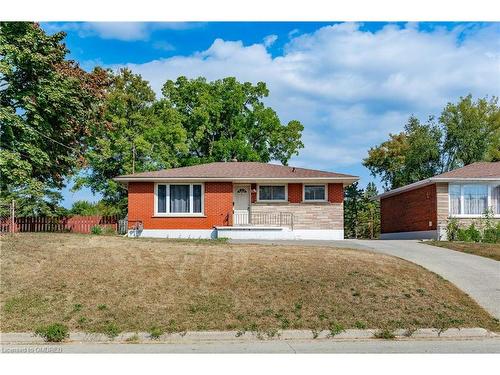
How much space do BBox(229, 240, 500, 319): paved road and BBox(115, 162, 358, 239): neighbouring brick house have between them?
5368 mm

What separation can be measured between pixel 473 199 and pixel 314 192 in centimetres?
788

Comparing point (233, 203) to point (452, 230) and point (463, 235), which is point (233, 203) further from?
point (463, 235)

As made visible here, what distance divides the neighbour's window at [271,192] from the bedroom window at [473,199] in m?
8.36

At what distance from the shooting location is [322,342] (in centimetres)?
1135

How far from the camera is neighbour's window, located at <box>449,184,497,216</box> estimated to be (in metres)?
28.7

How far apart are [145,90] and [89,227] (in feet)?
60.5

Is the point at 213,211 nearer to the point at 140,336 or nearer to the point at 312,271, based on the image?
the point at 312,271

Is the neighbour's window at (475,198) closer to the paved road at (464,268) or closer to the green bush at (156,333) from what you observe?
the paved road at (464,268)

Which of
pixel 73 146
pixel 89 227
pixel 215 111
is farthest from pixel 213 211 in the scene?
pixel 215 111

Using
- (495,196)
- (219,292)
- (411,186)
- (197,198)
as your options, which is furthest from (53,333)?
(411,186)

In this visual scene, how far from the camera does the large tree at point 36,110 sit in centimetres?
2758

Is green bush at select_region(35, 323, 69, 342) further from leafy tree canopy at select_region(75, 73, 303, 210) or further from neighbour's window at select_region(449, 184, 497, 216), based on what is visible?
leafy tree canopy at select_region(75, 73, 303, 210)

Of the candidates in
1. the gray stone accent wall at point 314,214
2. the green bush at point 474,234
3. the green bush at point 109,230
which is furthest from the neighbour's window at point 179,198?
the green bush at point 474,234

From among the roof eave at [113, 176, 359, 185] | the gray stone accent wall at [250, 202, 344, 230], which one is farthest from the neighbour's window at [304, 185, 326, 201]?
the roof eave at [113, 176, 359, 185]
